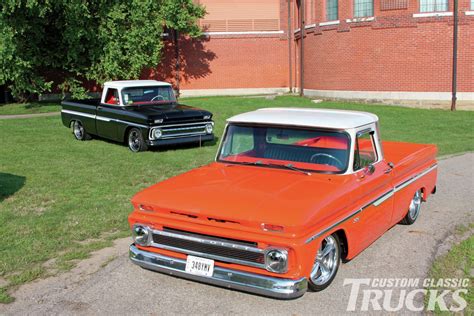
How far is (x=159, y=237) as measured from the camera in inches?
196

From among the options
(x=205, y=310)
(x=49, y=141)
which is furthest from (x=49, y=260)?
(x=49, y=141)

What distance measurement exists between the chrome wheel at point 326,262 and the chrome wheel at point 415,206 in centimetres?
235

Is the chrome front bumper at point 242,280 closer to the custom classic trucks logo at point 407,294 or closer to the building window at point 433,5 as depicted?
the custom classic trucks logo at point 407,294

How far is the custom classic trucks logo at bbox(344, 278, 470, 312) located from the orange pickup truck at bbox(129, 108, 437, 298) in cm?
31

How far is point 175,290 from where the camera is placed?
5.02 meters

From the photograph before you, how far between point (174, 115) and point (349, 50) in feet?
55.0

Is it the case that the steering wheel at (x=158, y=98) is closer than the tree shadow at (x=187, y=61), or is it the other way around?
the steering wheel at (x=158, y=98)

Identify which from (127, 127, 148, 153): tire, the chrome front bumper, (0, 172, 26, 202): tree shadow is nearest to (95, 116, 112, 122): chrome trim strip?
(127, 127, 148, 153): tire

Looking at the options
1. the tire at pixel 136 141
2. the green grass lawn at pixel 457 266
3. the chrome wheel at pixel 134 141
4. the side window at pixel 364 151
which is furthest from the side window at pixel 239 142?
the chrome wheel at pixel 134 141

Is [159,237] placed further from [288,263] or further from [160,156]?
[160,156]

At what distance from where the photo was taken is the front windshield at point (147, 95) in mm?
13445

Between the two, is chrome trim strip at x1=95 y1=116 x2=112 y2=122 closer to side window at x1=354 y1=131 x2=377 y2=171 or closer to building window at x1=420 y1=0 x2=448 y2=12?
side window at x1=354 y1=131 x2=377 y2=171

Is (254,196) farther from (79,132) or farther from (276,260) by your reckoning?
(79,132)

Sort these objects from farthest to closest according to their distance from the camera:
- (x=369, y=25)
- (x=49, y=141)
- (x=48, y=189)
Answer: (x=369, y=25), (x=49, y=141), (x=48, y=189)
